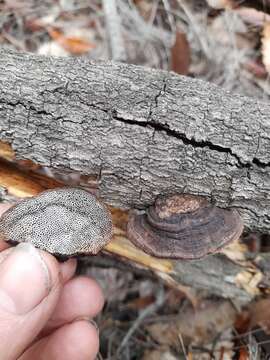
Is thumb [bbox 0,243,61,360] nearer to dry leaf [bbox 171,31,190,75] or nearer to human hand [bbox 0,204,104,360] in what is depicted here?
human hand [bbox 0,204,104,360]

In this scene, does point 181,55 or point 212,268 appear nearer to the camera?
point 212,268

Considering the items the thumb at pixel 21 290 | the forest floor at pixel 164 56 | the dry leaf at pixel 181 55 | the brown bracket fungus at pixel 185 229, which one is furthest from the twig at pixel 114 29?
the thumb at pixel 21 290

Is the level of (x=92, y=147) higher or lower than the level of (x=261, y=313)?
higher

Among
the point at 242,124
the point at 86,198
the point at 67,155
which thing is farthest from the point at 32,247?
the point at 242,124

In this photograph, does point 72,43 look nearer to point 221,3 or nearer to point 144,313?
point 221,3

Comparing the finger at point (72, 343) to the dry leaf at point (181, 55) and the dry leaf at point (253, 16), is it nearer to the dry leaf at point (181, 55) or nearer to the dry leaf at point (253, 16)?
the dry leaf at point (181, 55)

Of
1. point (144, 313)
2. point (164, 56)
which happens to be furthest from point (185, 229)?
point (164, 56)

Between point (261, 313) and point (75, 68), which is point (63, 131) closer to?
point (75, 68)
